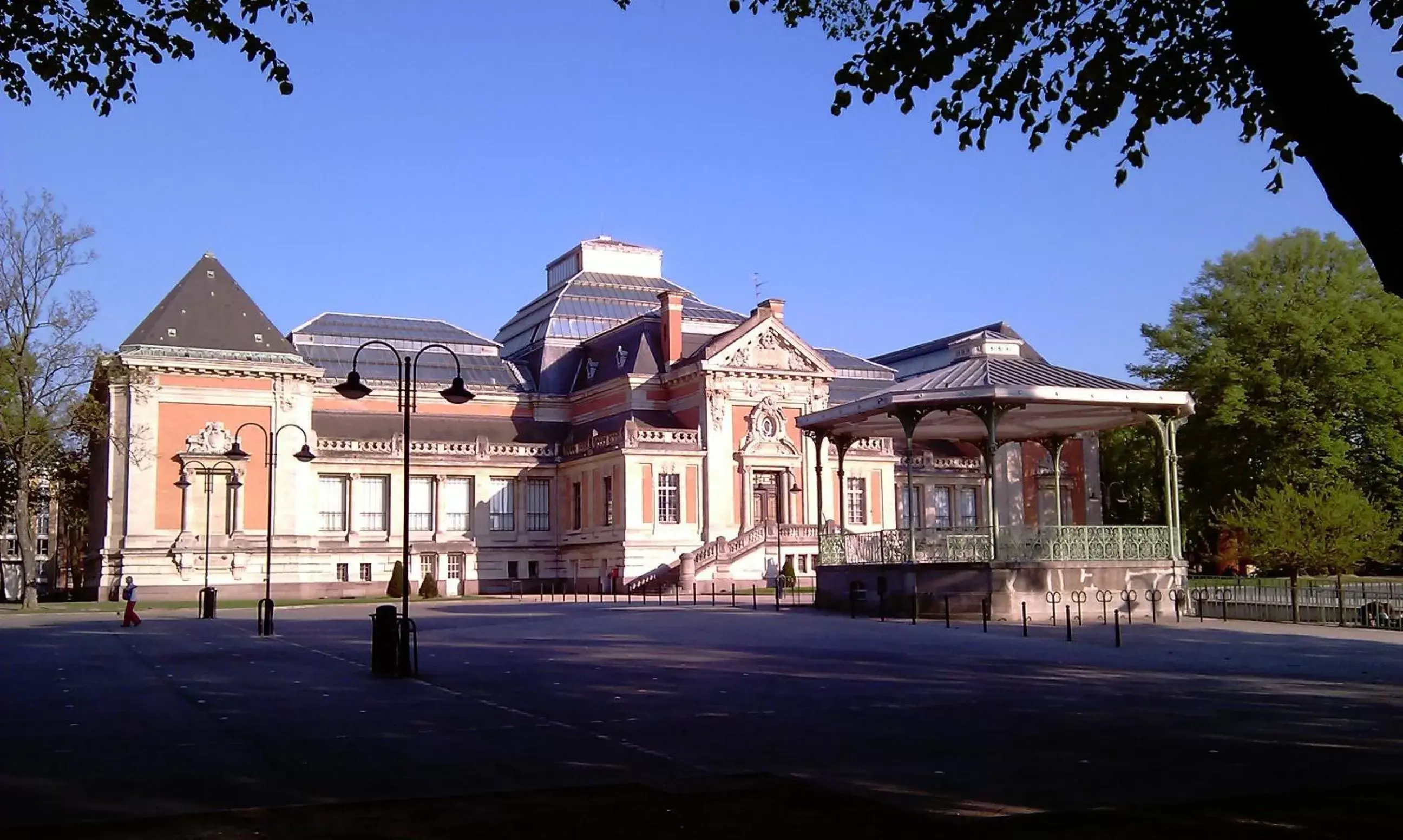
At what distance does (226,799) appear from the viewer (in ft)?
33.4

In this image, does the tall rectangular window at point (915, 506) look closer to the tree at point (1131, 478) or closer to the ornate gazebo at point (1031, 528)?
the tree at point (1131, 478)

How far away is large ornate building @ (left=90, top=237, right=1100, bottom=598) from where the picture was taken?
58.9 metres

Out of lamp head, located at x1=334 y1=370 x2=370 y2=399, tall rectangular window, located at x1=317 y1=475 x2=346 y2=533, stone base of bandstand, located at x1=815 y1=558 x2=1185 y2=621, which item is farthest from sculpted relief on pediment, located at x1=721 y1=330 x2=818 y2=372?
lamp head, located at x1=334 y1=370 x2=370 y2=399

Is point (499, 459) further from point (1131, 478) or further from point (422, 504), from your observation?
point (1131, 478)

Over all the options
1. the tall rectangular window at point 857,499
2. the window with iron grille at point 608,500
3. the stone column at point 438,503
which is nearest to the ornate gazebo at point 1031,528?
the window with iron grille at point 608,500

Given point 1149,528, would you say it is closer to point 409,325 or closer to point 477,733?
point 477,733

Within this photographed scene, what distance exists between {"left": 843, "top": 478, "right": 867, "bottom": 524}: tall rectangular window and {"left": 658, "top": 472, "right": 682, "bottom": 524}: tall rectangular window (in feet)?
32.8

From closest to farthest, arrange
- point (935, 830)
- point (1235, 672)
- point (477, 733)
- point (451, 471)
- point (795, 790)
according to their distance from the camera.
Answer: point (935, 830) < point (795, 790) < point (477, 733) < point (1235, 672) < point (451, 471)

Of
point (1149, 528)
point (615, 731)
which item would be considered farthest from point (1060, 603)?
point (615, 731)

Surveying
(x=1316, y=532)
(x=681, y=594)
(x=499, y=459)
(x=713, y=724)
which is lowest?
(x=681, y=594)

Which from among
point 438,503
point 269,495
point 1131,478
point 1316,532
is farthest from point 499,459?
point 1316,532

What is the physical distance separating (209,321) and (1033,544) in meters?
44.2

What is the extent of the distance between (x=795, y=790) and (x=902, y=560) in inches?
1019

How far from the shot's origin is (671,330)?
68.8 metres
